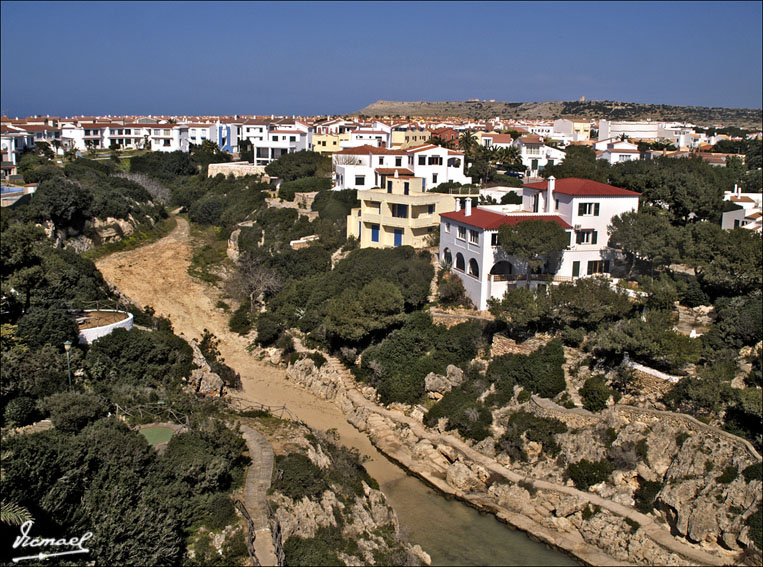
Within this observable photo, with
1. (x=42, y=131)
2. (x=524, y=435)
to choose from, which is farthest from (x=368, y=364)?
(x=42, y=131)

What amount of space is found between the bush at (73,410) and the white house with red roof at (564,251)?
16863 millimetres

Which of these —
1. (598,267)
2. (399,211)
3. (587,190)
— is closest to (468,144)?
(399,211)

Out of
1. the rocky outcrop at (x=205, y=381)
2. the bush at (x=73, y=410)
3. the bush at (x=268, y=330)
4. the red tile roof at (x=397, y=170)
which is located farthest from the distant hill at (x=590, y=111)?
the bush at (x=73, y=410)

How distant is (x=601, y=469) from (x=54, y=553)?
16.0 metres

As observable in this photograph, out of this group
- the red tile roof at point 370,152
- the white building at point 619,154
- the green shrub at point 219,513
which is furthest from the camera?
the white building at point 619,154

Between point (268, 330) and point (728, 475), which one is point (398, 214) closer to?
point (268, 330)

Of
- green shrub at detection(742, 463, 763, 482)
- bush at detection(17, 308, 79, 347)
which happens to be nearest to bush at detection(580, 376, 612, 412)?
green shrub at detection(742, 463, 763, 482)

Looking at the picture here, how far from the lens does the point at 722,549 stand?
61.7 ft

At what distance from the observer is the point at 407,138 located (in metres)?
64.3

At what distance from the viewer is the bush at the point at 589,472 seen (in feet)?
72.3

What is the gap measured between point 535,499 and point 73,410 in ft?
44.7

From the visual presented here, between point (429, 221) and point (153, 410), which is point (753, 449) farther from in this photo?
point (429, 221)

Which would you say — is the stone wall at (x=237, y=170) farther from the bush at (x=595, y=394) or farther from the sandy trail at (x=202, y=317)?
the bush at (x=595, y=394)

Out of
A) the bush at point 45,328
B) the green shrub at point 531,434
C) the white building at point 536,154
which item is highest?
the white building at point 536,154
